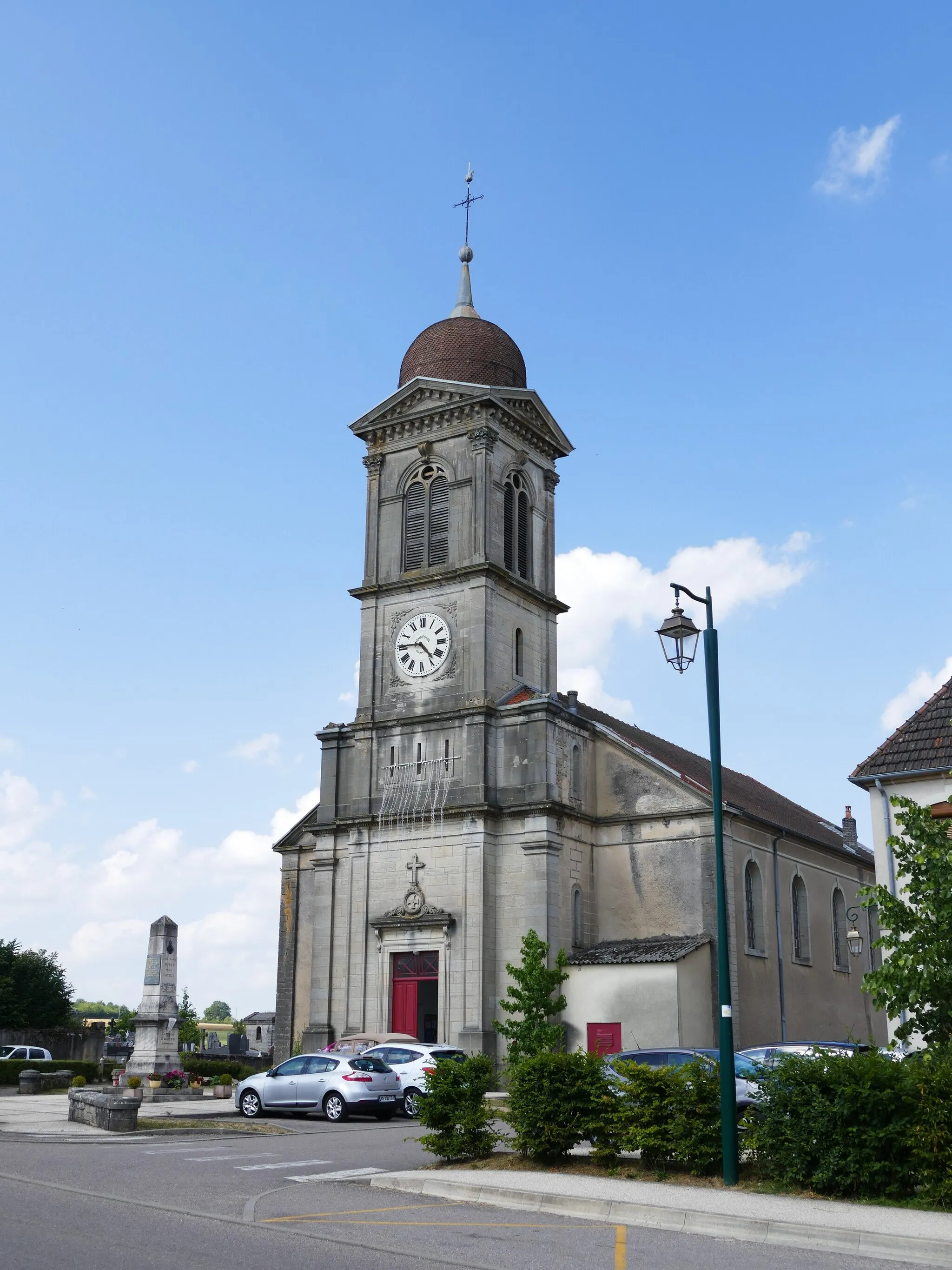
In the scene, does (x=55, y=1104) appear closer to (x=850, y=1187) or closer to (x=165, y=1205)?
(x=165, y=1205)

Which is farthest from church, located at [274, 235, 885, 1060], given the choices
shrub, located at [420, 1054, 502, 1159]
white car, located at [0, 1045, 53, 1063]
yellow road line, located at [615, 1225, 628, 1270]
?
yellow road line, located at [615, 1225, 628, 1270]

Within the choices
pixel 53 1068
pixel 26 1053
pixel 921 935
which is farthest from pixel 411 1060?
pixel 26 1053

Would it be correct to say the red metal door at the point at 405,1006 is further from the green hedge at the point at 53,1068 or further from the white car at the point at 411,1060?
the green hedge at the point at 53,1068

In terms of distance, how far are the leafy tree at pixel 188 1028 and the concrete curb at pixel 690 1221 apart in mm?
81450

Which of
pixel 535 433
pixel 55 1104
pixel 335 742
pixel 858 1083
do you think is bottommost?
pixel 55 1104

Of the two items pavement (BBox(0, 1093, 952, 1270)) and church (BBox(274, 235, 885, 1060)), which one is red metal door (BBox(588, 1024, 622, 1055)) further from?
pavement (BBox(0, 1093, 952, 1270))

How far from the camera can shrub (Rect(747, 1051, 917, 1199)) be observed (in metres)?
14.2

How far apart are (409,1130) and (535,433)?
27.1 meters

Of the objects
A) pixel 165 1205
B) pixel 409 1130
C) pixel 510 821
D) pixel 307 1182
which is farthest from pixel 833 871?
pixel 165 1205

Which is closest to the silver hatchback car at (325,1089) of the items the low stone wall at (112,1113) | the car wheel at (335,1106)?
the car wheel at (335,1106)

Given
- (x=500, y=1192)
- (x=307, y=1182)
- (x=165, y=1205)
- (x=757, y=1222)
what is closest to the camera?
(x=757, y=1222)

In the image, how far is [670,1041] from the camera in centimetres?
3441

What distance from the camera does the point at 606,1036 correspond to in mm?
35531

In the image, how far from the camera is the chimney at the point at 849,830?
189 feet
